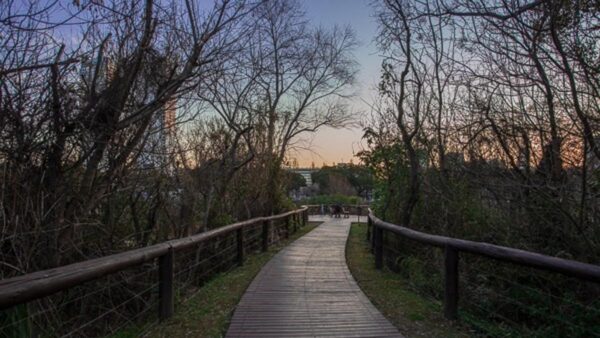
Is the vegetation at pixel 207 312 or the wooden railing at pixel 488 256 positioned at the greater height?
the wooden railing at pixel 488 256

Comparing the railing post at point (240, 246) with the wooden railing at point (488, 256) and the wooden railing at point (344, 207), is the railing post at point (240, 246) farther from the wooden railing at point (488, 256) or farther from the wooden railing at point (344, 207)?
the wooden railing at point (344, 207)

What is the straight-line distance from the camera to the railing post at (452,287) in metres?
5.14

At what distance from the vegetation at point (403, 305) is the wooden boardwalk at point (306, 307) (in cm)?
15

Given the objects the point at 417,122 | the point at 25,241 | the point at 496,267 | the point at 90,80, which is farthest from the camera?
the point at 417,122

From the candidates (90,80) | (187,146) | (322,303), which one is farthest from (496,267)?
(187,146)

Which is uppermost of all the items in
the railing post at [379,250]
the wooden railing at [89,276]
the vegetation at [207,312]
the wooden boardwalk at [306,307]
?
the wooden railing at [89,276]

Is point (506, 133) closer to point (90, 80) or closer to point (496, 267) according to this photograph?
point (496, 267)

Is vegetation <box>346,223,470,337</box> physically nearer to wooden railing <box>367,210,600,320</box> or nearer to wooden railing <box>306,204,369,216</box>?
wooden railing <box>367,210,600,320</box>

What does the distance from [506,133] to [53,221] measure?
605 cm

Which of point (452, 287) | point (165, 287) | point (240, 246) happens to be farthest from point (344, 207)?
point (165, 287)

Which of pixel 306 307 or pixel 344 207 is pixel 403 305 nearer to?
pixel 306 307

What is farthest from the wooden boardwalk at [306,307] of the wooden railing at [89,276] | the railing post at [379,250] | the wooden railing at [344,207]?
the wooden railing at [344,207]

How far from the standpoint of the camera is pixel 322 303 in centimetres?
591

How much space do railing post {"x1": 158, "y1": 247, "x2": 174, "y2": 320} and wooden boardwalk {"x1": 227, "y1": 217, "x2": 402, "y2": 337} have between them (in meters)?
0.72
